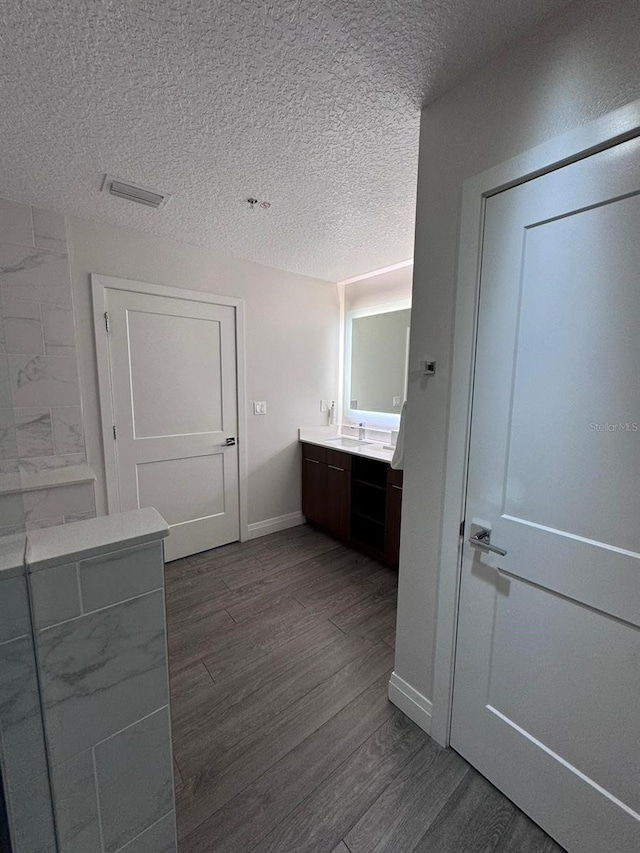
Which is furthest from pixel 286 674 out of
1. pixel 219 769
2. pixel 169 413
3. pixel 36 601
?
pixel 169 413

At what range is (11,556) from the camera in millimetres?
664

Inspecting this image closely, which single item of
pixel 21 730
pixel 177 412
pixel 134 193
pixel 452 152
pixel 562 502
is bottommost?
pixel 21 730

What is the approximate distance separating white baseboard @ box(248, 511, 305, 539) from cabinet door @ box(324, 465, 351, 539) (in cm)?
42

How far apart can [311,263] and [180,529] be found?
2460mm

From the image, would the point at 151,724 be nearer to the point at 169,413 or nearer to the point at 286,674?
the point at 286,674

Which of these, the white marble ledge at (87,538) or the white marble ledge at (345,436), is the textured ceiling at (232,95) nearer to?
the white marble ledge at (87,538)

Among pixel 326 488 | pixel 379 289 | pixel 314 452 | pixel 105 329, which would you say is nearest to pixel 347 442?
pixel 314 452

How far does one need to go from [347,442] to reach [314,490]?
0.56 m

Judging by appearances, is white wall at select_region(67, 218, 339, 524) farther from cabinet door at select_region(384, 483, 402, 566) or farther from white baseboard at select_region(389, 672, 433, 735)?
white baseboard at select_region(389, 672, 433, 735)

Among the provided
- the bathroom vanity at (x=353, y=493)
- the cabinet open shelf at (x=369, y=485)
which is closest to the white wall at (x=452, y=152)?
the bathroom vanity at (x=353, y=493)

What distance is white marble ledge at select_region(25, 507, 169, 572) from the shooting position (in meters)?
0.67

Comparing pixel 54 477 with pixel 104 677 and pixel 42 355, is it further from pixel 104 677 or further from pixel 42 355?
pixel 104 677

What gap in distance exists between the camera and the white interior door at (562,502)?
0.93m

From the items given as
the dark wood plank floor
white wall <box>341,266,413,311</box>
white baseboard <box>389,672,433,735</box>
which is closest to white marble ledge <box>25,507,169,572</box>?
the dark wood plank floor
